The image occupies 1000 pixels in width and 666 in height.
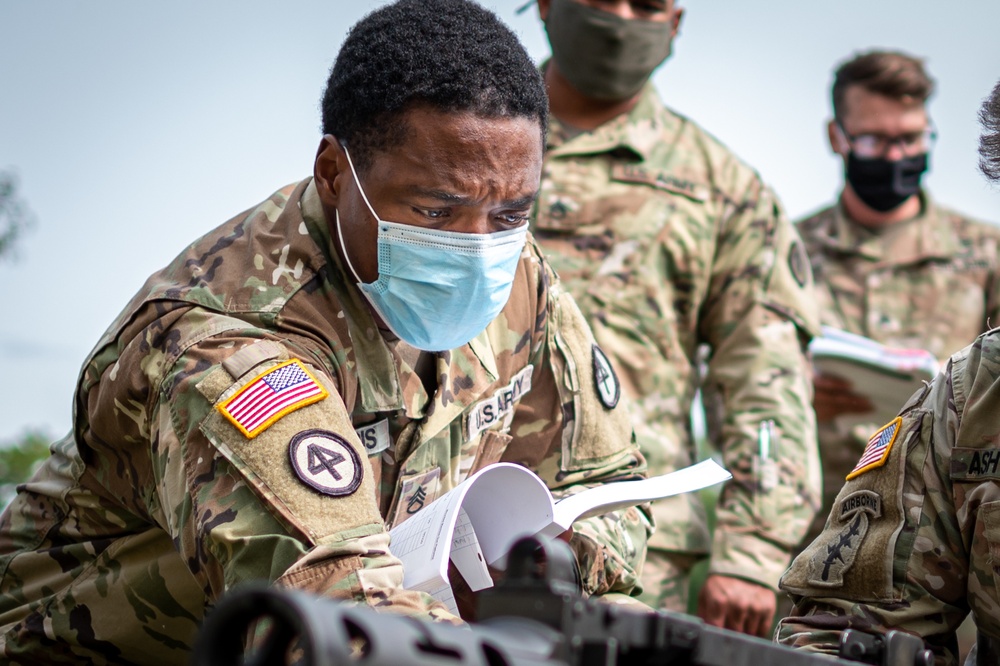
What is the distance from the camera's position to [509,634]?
4.89 ft

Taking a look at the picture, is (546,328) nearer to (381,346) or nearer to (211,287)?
(381,346)

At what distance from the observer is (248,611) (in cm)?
133

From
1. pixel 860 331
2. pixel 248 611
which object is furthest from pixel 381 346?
pixel 860 331

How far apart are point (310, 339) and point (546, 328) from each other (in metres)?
0.77

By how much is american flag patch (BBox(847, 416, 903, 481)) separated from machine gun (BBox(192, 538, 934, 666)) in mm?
1035

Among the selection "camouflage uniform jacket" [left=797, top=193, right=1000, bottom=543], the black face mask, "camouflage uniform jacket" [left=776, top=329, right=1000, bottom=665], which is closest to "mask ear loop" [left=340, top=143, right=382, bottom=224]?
"camouflage uniform jacket" [left=776, top=329, right=1000, bottom=665]

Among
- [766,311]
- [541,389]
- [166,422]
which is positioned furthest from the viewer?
[766,311]

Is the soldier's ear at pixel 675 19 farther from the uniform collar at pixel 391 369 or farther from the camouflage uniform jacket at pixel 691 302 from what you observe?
the uniform collar at pixel 391 369

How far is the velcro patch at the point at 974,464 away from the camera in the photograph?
2635 mm

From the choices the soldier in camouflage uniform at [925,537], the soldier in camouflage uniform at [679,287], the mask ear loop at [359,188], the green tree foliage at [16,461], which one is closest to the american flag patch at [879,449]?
the soldier in camouflage uniform at [925,537]

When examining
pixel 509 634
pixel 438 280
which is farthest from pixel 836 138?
pixel 509 634

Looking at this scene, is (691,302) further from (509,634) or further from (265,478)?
(509,634)

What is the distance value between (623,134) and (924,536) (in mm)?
2509

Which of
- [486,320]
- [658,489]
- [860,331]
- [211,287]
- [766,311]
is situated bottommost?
[860,331]
